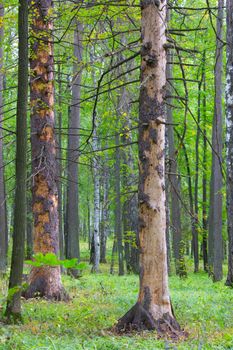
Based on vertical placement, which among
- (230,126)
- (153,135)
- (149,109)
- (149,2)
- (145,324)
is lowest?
(145,324)

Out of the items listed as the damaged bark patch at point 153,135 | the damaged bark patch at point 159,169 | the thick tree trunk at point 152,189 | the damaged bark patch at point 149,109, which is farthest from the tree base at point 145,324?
the damaged bark patch at point 149,109

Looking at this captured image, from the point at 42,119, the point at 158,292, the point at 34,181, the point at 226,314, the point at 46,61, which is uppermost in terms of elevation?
the point at 46,61

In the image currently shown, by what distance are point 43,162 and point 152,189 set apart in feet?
12.3

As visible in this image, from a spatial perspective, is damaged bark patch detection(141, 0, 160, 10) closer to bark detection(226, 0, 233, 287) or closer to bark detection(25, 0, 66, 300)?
bark detection(25, 0, 66, 300)

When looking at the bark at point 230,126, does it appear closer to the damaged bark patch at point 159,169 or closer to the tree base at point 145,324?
the damaged bark patch at point 159,169

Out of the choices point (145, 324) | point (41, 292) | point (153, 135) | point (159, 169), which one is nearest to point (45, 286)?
point (41, 292)

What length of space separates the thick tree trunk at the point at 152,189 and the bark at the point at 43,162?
337cm

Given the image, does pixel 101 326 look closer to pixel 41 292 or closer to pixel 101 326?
pixel 101 326

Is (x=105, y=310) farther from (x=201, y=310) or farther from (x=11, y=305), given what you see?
(x=11, y=305)

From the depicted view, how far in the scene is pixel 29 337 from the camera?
217 inches

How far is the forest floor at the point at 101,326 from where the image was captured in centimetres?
512

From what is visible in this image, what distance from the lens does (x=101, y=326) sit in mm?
6730

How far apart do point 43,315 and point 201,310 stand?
2700 mm

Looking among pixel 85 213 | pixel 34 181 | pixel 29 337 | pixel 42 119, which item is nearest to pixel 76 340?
pixel 29 337
